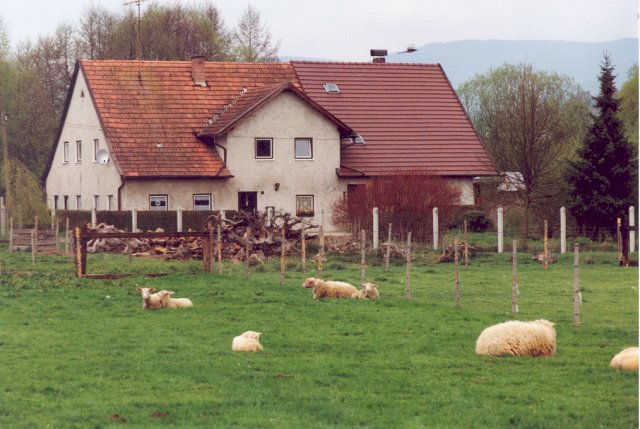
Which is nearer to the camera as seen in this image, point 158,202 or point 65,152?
point 158,202

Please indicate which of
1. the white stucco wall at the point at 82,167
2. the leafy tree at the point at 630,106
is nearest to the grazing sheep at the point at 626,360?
the white stucco wall at the point at 82,167

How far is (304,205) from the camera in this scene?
50.2 meters

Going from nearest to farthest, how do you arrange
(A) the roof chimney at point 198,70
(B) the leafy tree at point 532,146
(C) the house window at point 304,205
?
(B) the leafy tree at point 532,146, (C) the house window at point 304,205, (A) the roof chimney at point 198,70

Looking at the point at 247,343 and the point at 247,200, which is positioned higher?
the point at 247,200

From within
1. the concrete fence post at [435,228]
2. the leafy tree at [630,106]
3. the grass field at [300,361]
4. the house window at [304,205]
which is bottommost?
the grass field at [300,361]

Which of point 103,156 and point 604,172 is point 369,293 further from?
point 103,156

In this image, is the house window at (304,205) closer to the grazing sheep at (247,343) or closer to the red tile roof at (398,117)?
the red tile roof at (398,117)

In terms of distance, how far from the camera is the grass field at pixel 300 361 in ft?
36.9

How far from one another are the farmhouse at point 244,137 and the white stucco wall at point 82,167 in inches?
3.3

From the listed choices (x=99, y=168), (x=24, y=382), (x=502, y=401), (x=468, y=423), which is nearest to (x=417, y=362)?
(x=502, y=401)

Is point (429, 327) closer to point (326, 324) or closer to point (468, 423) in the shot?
A: point (326, 324)

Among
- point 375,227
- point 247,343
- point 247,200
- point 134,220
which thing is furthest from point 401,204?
point 247,343

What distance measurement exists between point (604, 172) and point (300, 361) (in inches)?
1215

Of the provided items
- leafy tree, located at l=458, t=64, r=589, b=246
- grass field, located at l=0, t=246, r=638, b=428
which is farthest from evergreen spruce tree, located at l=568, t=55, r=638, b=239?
grass field, located at l=0, t=246, r=638, b=428
